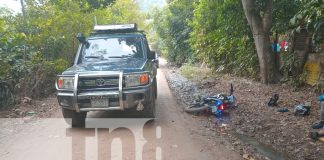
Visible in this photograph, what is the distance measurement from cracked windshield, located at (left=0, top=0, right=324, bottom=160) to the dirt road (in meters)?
0.02

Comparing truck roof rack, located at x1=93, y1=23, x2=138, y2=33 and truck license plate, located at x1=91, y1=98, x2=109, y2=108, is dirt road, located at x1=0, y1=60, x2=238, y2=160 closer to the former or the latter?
truck license plate, located at x1=91, y1=98, x2=109, y2=108

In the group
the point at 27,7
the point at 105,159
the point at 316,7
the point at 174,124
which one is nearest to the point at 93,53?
the point at 174,124

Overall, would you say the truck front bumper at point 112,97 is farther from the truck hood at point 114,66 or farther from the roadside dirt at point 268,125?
the roadside dirt at point 268,125

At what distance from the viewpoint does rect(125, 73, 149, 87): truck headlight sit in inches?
256

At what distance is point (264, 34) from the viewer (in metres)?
10.9

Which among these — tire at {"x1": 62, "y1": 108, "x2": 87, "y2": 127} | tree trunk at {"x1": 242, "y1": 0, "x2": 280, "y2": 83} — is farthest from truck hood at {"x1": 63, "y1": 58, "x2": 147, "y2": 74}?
tree trunk at {"x1": 242, "y1": 0, "x2": 280, "y2": 83}

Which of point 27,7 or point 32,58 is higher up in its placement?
point 27,7

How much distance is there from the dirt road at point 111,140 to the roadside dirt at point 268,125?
1.70 feet

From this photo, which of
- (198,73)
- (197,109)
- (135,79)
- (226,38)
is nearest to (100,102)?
(135,79)

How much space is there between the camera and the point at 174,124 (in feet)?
23.4

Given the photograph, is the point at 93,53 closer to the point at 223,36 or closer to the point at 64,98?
the point at 64,98

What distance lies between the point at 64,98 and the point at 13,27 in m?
7.67

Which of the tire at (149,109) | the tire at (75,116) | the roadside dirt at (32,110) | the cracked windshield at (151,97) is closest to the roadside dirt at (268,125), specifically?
the cracked windshield at (151,97)

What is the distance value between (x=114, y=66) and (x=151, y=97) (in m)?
0.96
